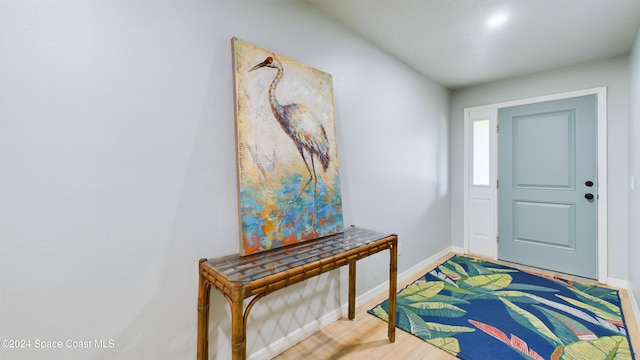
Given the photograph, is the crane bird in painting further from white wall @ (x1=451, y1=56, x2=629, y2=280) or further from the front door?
white wall @ (x1=451, y1=56, x2=629, y2=280)

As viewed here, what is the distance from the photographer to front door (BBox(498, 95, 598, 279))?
2.73 metres

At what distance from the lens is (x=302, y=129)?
169 centimetres

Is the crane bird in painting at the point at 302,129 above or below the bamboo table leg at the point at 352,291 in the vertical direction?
above

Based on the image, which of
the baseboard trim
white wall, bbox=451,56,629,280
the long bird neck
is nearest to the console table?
the baseboard trim

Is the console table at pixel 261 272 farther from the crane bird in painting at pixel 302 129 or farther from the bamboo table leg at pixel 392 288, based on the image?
the crane bird in painting at pixel 302 129

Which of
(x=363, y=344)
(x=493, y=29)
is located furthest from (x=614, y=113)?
(x=363, y=344)

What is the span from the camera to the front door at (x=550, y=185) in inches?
108

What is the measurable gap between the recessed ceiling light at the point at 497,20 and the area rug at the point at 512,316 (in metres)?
2.20

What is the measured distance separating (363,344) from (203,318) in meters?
1.04

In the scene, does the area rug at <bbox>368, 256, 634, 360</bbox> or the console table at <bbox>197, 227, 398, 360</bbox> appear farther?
the area rug at <bbox>368, 256, 634, 360</bbox>

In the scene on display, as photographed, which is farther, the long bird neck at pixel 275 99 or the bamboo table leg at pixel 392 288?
the bamboo table leg at pixel 392 288

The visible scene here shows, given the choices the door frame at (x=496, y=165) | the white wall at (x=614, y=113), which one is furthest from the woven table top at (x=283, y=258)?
the white wall at (x=614, y=113)

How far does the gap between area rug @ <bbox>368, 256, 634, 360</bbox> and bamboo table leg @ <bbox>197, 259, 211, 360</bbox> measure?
4.24ft

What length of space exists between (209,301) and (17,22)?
51.0 inches
